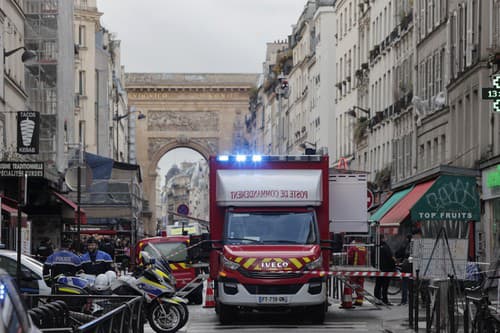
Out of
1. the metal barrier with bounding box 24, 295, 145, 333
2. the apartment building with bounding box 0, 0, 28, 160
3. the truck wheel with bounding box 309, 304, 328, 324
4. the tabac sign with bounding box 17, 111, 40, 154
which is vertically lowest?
the truck wheel with bounding box 309, 304, 328, 324

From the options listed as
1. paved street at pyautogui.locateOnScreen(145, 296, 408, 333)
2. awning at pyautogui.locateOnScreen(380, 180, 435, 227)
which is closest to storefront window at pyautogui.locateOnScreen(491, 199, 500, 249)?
awning at pyautogui.locateOnScreen(380, 180, 435, 227)

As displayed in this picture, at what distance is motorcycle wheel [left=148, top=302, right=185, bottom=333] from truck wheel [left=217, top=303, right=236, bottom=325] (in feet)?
5.89

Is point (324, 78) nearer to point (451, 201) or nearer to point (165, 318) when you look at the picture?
point (451, 201)

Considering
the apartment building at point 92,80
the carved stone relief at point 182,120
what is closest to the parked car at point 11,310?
the apartment building at point 92,80

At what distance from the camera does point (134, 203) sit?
68.1 metres

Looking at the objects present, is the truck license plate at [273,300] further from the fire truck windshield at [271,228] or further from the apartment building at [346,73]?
the apartment building at [346,73]

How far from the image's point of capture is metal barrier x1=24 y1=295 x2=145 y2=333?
480 inches

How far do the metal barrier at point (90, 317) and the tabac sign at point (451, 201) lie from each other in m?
11.2

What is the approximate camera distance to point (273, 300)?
2270cm

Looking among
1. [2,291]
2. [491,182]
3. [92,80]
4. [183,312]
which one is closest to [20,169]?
[183,312]

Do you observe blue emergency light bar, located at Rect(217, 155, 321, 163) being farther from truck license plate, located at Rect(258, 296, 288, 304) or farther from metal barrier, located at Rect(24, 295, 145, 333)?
metal barrier, located at Rect(24, 295, 145, 333)

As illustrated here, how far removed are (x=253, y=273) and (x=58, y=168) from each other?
37.0 meters

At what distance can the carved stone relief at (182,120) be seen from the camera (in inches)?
5394

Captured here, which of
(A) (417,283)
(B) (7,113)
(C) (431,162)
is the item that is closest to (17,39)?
(B) (7,113)
